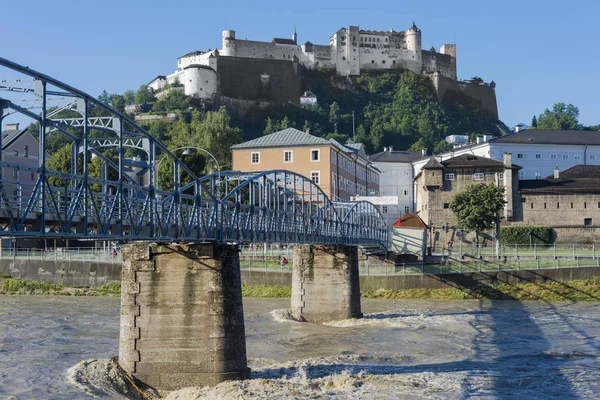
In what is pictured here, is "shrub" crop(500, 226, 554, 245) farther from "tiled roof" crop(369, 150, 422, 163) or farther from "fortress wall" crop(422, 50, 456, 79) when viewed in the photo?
"fortress wall" crop(422, 50, 456, 79)

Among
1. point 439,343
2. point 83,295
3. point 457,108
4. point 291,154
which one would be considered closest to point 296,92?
point 457,108

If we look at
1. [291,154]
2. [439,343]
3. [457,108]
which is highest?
[457,108]

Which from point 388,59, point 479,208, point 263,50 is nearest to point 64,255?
point 479,208

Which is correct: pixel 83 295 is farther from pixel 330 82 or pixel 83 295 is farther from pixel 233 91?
pixel 330 82

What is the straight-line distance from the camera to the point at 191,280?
77.0 feet

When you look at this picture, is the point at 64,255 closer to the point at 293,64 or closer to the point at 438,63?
the point at 293,64

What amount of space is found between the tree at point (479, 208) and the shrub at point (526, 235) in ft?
14.2

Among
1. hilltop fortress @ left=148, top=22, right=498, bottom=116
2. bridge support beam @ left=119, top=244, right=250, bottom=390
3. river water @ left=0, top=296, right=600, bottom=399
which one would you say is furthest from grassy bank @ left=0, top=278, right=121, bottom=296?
hilltop fortress @ left=148, top=22, right=498, bottom=116

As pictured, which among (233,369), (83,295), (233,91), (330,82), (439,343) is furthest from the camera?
(330,82)

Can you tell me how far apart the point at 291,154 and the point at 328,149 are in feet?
10.9

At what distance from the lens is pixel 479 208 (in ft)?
229

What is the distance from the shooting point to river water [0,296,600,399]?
77.7ft

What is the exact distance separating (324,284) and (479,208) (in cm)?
3070

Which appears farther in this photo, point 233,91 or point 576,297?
point 233,91
